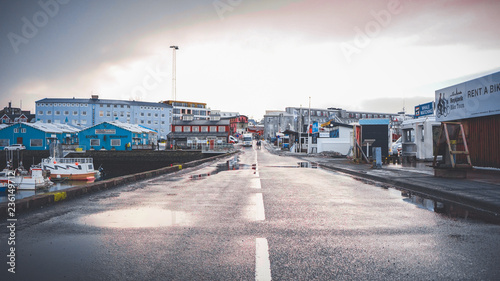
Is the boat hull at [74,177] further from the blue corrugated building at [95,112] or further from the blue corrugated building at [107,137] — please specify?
the blue corrugated building at [95,112]

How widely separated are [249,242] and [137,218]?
2.60 meters

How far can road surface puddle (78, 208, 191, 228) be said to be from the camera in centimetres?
517

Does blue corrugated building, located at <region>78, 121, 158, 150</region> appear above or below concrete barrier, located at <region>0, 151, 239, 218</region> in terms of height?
above

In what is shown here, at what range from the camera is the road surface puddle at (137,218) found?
5172mm

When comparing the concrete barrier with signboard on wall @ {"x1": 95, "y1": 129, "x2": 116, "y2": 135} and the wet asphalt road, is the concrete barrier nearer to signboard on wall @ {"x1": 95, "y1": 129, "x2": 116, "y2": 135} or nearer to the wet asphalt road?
the wet asphalt road

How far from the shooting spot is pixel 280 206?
22.0ft

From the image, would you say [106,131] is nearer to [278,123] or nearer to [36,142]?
Result: [36,142]

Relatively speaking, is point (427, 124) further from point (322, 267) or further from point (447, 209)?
point (322, 267)

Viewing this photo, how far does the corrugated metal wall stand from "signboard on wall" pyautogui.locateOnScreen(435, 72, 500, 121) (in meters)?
0.38

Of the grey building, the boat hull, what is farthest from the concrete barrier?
the grey building

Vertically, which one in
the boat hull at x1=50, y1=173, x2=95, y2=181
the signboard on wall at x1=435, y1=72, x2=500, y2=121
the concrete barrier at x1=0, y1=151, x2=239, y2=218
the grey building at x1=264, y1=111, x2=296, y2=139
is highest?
the grey building at x1=264, y1=111, x2=296, y2=139

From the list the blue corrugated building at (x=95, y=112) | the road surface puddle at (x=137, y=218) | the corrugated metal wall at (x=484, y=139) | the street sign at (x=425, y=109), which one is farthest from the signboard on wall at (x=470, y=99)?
the blue corrugated building at (x=95, y=112)

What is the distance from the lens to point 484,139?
15391mm

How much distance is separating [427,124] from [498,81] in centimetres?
951
